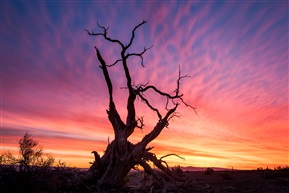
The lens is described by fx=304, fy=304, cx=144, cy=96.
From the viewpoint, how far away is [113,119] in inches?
573

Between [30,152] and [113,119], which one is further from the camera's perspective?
[30,152]

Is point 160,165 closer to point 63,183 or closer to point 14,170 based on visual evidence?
point 63,183

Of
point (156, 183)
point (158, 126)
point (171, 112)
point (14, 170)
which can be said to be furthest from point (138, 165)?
point (14, 170)

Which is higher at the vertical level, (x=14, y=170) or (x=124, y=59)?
(x=124, y=59)

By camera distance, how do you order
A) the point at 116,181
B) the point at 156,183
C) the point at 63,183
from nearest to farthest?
the point at 63,183 < the point at 116,181 < the point at 156,183

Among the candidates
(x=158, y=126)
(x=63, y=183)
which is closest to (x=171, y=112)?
(x=158, y=126)

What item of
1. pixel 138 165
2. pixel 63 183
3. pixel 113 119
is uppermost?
pixel 113 119

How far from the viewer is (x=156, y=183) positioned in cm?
1420

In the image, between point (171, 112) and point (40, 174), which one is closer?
point (40, 174)

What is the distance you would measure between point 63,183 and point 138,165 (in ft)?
11.6

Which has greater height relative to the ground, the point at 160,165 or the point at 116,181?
the point at 160,165

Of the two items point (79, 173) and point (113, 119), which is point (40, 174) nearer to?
point (79, 173)

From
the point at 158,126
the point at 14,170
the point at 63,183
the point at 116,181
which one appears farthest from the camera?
the point at 158,126

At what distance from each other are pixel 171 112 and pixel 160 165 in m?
2.75
